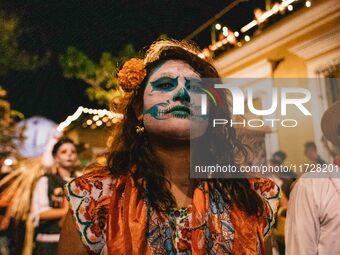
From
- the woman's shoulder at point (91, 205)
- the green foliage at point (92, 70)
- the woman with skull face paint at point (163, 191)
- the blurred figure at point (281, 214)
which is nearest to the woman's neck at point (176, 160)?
the woman with skull face paint at point (163, 191)

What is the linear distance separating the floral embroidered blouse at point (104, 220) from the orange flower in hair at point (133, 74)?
474mm

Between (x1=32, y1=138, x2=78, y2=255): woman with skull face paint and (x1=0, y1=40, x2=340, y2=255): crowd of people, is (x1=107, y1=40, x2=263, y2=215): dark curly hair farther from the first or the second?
(x1=32, y1=138, x2=78, y2=255): woman with skull face paint

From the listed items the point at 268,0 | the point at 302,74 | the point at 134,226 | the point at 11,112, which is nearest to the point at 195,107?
the point at 134,226

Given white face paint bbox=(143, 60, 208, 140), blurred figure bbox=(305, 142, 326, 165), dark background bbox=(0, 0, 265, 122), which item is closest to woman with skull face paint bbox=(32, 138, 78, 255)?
dark background bbox=(0, 0, 265, 122)

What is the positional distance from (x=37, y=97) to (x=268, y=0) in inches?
226

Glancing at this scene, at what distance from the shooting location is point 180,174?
1.81 metres

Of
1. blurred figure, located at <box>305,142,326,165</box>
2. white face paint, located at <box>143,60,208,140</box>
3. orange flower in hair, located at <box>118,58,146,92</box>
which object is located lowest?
white face paint, located at <box>143,60,208,140</box>

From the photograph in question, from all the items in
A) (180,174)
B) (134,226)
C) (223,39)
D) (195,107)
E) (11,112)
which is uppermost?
(223,39)

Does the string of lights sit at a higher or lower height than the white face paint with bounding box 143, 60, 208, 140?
higher

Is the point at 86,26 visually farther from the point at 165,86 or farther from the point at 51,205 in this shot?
the point at 165,86

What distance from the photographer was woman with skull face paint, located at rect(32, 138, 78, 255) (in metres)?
4.06

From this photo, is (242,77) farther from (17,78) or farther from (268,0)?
(17,78)

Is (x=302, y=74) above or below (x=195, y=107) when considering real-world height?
above

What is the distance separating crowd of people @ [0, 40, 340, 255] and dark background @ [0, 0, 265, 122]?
358 cm
